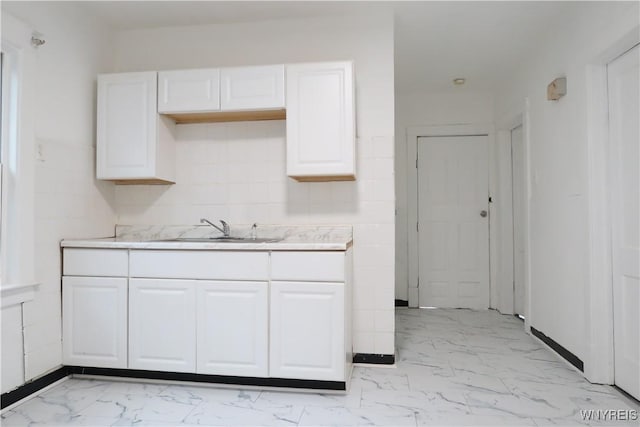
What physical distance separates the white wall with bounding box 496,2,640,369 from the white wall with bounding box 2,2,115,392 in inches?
130

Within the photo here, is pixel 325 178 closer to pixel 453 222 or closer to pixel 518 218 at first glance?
pixel 453 222

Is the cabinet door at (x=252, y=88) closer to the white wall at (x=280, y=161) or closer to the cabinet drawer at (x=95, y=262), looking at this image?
the white wall at (x=280, y=161)

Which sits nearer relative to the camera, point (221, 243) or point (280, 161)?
point (221, 243)

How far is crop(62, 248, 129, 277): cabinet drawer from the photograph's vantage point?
2445mm

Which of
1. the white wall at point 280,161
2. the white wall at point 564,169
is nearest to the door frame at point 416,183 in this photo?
the white wall at point 564,169

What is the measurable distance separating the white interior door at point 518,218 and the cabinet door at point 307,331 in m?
2.74

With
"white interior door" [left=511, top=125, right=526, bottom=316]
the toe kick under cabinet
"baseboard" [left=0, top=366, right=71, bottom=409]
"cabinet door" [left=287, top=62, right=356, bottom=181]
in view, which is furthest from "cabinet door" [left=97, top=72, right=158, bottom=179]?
"white interior door" [left=511, top=125, right=526, bottom=316]

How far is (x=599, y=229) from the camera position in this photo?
2383 mm

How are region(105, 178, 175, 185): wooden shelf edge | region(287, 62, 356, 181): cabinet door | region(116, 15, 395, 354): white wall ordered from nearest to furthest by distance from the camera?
region(287, 62, 356, 181): cabinet door < region(116, 15, 395, 354): white wall < region(105, 178, 175, 185): wooden shelf edge

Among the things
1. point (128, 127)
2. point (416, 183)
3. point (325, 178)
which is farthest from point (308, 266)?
point (416, 183)

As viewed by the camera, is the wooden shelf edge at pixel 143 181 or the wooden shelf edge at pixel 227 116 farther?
the wooden shelf edge at pixel 143 181

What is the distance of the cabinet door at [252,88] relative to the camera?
2.61 m

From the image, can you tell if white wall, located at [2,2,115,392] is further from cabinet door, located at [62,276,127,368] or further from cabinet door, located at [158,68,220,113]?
cabinet door, located at [158,68,220,113]

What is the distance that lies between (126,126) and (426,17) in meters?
2.28
